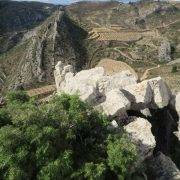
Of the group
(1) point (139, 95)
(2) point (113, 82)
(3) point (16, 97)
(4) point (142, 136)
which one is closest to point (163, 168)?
(4) point (142, 136)

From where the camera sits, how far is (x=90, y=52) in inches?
5098

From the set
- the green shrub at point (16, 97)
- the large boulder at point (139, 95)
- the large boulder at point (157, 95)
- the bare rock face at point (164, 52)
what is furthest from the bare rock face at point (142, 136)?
the bare rock face at point (164, 52)

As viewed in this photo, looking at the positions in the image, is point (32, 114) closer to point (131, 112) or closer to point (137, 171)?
point (137, 171)

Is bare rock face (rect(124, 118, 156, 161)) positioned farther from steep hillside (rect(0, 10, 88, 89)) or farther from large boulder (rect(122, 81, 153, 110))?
steep hillside (rect(0, 10, 88, 89))

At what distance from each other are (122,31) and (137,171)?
142 meters

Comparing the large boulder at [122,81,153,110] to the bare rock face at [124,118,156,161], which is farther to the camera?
the large boulder at [122,81,153,110]

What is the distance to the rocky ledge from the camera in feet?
93.0

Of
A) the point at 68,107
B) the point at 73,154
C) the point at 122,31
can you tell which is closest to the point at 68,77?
the point at 68,107

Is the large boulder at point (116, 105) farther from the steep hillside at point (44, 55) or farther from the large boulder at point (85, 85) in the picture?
the steep hillside at point (44, 55)

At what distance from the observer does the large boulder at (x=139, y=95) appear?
101 feet

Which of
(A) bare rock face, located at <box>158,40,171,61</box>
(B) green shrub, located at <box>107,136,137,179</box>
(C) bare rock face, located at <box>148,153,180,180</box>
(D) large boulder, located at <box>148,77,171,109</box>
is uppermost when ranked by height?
(B) green shrub, located at <box>107,136,137,179</box>

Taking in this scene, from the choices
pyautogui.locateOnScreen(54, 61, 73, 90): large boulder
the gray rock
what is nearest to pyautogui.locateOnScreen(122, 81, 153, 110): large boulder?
the gray rock

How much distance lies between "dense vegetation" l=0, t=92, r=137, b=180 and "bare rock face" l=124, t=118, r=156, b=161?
1.27 meters

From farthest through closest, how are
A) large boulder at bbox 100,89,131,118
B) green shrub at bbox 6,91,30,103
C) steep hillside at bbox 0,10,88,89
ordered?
steep hillside at bbox 0,10,88,89
green shrub at bbox 6,91,30,103
large boulder at bbox 100,89,131,118
